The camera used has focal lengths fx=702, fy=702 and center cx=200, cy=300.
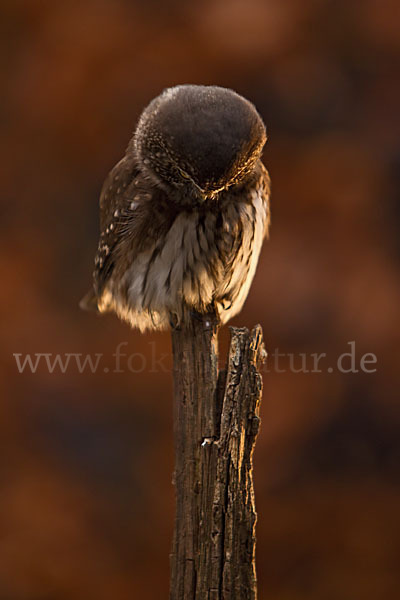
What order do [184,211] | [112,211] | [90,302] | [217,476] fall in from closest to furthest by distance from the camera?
1. [217,476]
2. [184,211]
3. [112,211]
4. [90,302]

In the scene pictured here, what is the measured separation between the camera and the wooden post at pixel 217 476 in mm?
2057

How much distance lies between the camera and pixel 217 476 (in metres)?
2.09

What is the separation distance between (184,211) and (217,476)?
0.91m

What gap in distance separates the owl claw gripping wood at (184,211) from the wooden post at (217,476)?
40cm

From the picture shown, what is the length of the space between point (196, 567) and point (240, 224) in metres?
1.16

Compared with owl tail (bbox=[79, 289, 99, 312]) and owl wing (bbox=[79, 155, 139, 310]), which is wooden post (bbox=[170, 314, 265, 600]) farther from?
owl tail (bbox=[79, 289, 99, 312])

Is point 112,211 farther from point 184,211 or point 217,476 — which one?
point 217,476

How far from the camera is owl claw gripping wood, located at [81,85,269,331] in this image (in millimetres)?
2080

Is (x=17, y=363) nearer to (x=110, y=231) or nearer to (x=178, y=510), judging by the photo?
(x=110, y=231)

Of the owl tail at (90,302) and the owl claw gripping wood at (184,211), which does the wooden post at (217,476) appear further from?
the owl tail at (90,302)

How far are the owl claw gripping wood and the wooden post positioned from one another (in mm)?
405

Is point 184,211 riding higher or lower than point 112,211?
lower

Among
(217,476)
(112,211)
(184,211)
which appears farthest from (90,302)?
(217,476)

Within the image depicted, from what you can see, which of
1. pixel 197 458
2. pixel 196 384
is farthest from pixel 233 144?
pixel 197 458
